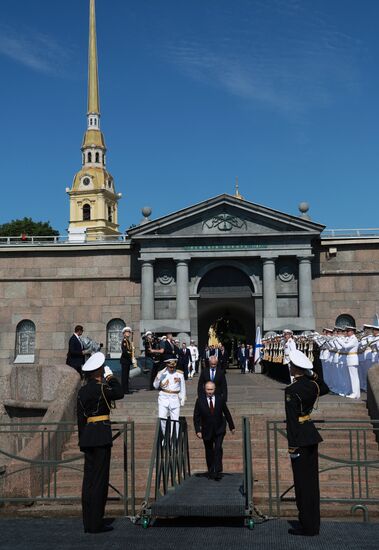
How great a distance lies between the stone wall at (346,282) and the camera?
38531 mm

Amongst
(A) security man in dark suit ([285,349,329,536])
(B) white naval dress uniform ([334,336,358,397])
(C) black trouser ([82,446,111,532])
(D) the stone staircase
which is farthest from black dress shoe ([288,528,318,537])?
(B) white naval dress uniform ([334,336,358,397])

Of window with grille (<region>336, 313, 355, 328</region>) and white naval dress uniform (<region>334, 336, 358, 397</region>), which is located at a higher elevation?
window with grille (<region>336, 313, 355, 328</region>)

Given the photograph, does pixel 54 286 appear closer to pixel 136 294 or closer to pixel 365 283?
pixel 136 294

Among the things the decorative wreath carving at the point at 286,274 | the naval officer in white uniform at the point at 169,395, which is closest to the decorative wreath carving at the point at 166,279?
the decorative wreath carving at the point at 286,274

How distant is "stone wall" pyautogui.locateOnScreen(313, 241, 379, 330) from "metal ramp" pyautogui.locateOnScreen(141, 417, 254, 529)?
89.1 feet

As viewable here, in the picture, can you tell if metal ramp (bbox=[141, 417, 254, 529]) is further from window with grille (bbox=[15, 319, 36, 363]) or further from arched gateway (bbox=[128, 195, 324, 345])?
window with grille (bbox=[15, 319, 36, 363])

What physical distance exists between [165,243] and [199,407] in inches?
1027

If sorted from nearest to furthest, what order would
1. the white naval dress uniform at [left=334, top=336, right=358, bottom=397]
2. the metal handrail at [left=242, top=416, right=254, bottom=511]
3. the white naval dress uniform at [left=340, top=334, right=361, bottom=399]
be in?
the metal handrail at [left=242, top=416, right=254, bottom=511] → the white naval dress uniform at [left=340, top=334, right=361, bottom=399] → the white naval dress uniform at [left=334, top=336, right=358, bottom=397]

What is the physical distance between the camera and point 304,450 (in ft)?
29.6

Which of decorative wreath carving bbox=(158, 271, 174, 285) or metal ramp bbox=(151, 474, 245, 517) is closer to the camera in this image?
metal ramp bbox=(151, 474, 245, 517)

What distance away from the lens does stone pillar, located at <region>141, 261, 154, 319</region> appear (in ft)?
123

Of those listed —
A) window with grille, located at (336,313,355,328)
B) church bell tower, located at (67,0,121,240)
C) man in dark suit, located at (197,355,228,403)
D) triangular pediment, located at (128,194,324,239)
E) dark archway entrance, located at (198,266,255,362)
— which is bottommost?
man in dark suit, located at (197,355,228,403)

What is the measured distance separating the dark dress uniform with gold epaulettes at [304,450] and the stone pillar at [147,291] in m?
28.4

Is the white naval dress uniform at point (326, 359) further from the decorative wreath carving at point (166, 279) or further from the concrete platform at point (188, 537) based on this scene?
the decorative wreath carving at point (166, 279)
